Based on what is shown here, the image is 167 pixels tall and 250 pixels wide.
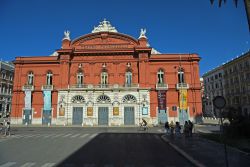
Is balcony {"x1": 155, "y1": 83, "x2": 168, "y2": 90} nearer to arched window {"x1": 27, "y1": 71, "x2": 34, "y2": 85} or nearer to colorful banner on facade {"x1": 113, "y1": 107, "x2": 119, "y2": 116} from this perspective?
colorful banner on facade {"x1": 113, "y1": 107, "x2": 119, "y2": 116}

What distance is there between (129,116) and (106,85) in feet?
22.5

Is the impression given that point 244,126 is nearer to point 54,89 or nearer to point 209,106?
point 54,89

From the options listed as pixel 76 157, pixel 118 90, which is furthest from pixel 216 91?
pixel 76 157

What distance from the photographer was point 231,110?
68.5 feet

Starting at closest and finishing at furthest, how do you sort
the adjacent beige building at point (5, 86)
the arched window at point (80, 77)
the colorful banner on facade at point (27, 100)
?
the colorful banner on facade at point (27, 100), the arched window at point (80, 77), the adjacent beige building at point (5, 86)

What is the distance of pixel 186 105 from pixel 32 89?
28148mm

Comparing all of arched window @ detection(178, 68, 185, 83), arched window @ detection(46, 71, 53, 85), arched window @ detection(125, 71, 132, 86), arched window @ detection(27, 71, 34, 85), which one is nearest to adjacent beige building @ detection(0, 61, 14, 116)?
arched window @ detection(27, 71, 34, 85)

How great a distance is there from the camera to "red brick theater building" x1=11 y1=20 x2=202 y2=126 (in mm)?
41188

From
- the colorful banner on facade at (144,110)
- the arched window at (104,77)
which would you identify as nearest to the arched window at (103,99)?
the arched window at (104,77)

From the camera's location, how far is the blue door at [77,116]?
41438 mm

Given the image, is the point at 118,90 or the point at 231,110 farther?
the point at 118,90

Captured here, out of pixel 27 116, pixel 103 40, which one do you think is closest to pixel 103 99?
pixel 103 40

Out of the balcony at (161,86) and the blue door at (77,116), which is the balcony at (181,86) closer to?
the balcony at (161,86)

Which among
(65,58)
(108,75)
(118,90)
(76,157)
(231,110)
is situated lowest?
(76,157)
